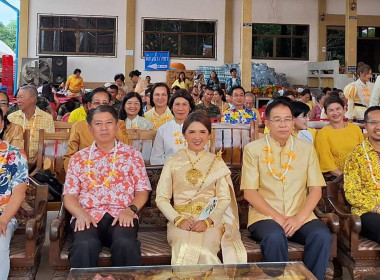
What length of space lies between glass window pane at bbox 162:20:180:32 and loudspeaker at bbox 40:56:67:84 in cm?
329

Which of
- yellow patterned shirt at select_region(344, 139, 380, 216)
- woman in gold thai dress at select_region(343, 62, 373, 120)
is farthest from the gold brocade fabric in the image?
woman in gold thai dress at select_region(343, 62, 373, 120)

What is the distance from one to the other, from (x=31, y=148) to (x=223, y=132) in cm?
167

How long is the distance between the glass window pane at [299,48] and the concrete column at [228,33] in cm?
217

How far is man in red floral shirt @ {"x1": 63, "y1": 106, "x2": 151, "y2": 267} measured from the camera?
9.29ft

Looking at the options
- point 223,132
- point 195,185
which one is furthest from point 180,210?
point 223,132

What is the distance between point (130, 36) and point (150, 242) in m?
13.0

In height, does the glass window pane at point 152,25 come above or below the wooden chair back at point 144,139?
above

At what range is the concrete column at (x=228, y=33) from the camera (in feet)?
51.3

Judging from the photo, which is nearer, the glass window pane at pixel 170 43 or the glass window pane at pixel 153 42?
the glass window pane at pixel 153 42

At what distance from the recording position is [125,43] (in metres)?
15.5

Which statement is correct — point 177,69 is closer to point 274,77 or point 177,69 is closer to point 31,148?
point 274,77

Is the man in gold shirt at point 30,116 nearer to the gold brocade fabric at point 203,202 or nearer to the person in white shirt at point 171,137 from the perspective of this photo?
the person in white shirt at point 171,137

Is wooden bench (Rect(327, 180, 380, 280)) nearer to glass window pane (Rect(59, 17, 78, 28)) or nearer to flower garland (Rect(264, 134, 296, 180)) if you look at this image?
flower garland (Rect(264, 134, 296, 180))

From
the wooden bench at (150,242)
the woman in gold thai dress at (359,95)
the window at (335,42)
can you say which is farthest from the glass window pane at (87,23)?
the wooden bench at (150,242)
